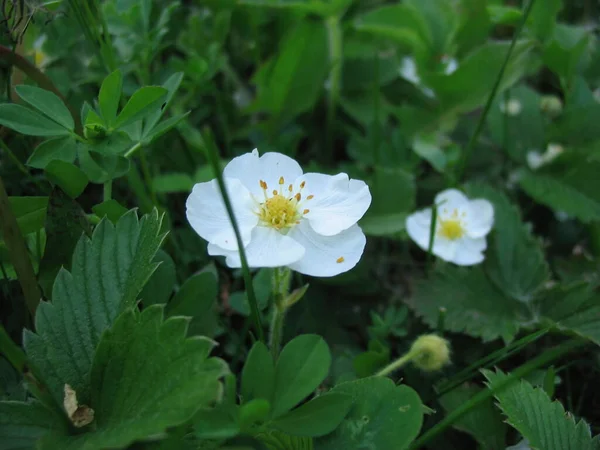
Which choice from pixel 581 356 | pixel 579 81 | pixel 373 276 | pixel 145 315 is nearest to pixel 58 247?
pixel 145 315

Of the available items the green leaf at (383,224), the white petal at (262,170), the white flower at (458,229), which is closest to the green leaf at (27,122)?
the white petal at (262,170)

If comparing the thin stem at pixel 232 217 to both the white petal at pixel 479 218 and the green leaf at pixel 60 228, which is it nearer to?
the green leaf at pixel 60 228

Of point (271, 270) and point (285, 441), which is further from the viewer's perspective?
point (271, 270)

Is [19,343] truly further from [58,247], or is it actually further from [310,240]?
[310,240]

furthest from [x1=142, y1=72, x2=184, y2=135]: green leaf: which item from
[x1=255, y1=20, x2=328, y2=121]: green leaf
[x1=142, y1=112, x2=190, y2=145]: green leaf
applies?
[x1=255, y1=20, x2=328, y2=121]: green leaf

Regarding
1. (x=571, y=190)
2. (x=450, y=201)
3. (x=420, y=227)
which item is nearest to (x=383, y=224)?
(x=420, y=227)

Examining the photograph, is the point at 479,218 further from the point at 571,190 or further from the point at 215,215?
the point at 215,215
